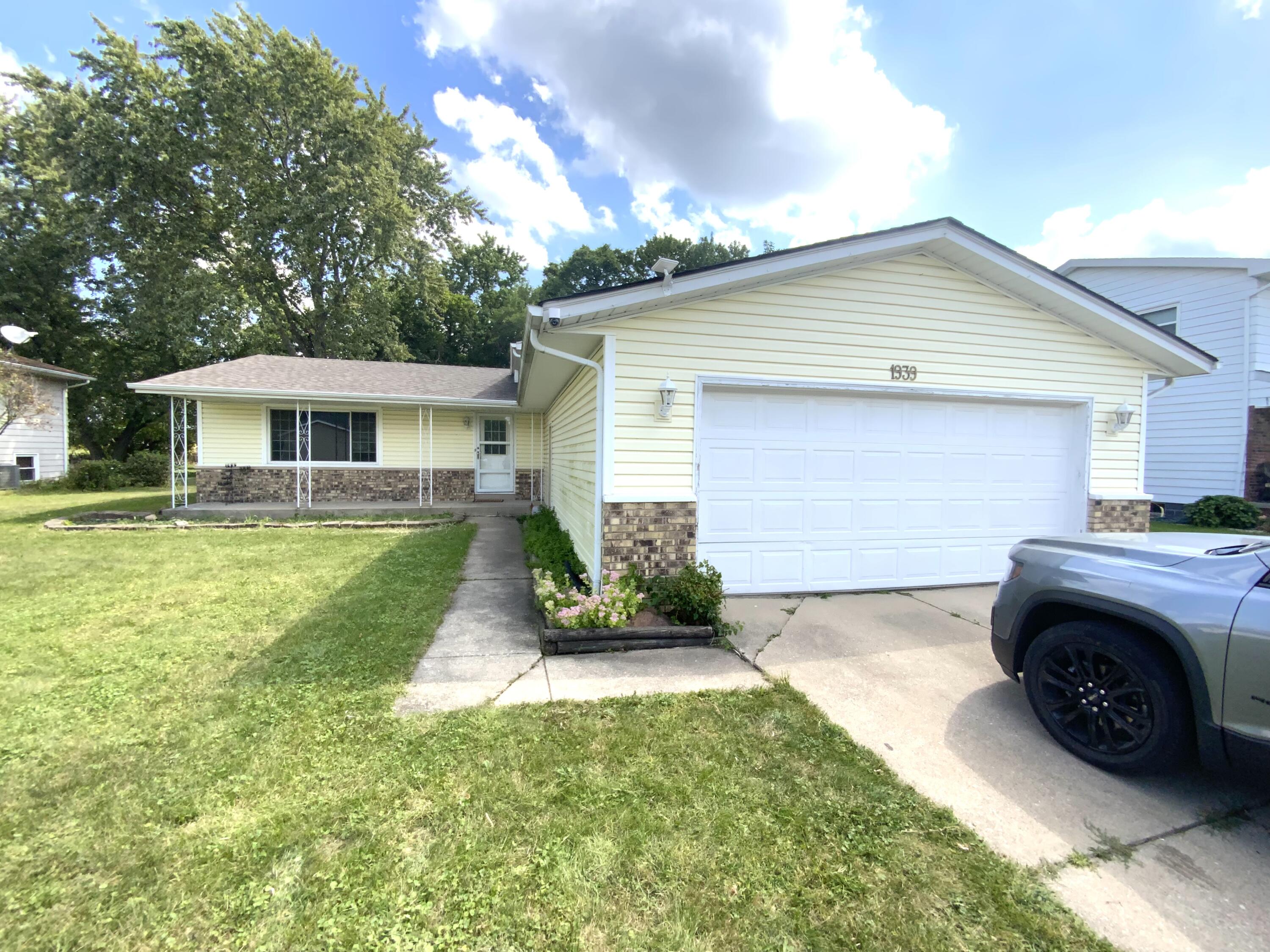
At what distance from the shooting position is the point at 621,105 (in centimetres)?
996

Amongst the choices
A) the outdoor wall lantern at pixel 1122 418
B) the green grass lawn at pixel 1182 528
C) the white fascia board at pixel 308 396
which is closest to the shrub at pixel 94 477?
the white fascia board at pixel 308 396

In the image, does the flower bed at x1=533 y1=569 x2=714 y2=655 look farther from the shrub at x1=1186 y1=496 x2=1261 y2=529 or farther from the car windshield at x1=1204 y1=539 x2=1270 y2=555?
the shrub at x1=1186 y1=496 x2=1261 y2=529

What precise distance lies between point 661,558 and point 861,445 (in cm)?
256

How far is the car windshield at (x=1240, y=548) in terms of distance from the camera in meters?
2.59

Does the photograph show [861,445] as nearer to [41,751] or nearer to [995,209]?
[995,209]

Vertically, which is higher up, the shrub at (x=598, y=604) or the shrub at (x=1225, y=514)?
the shrub at (x=1225, y=514)

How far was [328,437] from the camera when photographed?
1352 cm

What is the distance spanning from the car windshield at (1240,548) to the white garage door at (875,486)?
3044 millimetres

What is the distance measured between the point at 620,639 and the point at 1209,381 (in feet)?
50.1

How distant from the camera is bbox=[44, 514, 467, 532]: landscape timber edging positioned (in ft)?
31.3

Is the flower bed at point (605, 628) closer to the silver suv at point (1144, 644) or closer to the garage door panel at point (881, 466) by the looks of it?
the silver suv at point (1144, 644)

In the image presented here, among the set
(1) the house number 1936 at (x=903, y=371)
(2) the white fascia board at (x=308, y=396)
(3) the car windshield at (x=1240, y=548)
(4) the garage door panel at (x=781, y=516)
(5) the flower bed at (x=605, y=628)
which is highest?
(2) the white fascia board at (x=308, y=396)

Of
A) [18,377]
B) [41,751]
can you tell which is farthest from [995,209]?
[18,377]

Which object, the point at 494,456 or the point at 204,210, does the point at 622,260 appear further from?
the point at 494,456
